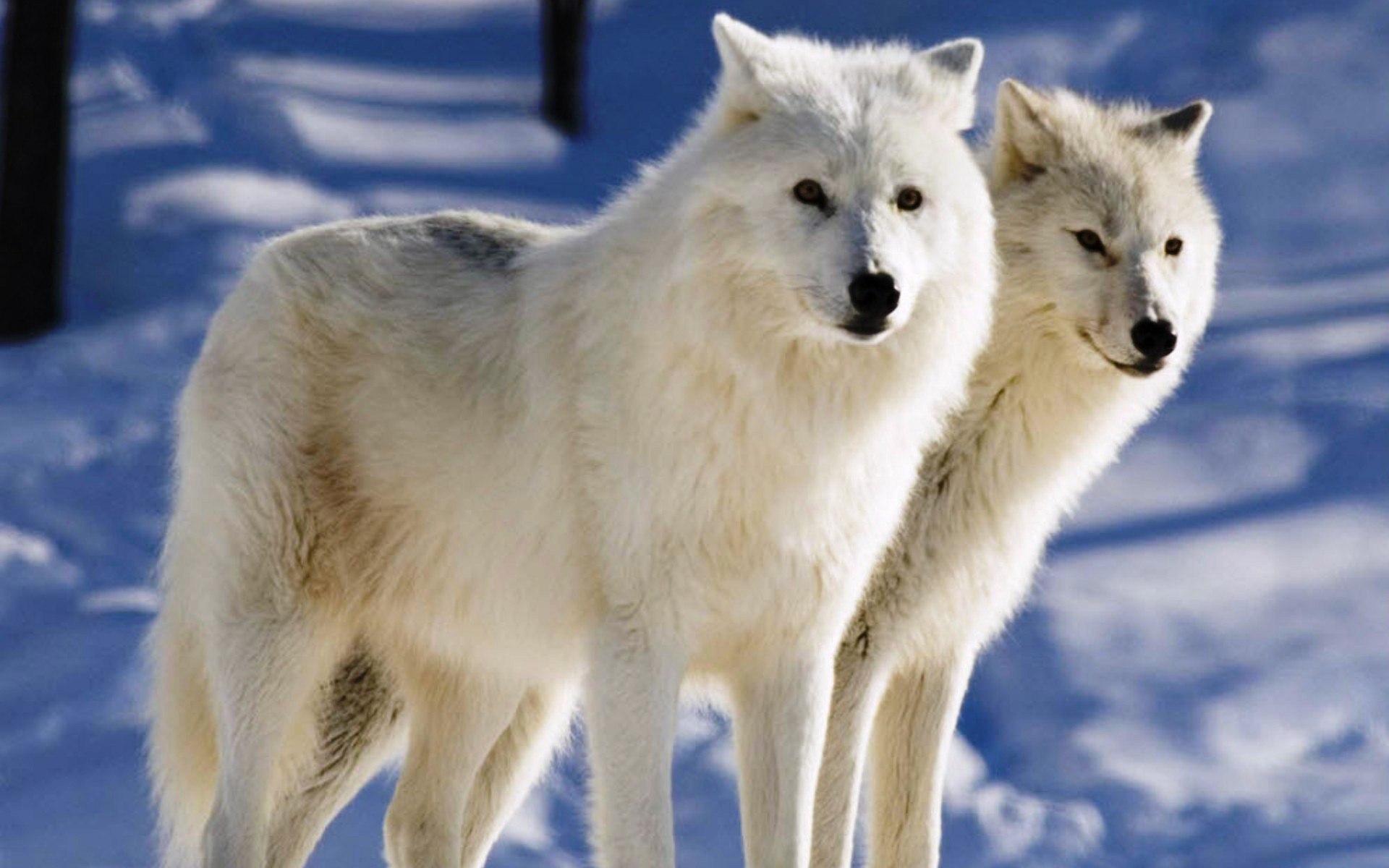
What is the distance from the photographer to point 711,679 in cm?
438

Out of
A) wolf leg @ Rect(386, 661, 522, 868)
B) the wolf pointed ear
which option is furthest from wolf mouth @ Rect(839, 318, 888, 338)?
wolf leg @ Rect(386, 661, 522, 868)

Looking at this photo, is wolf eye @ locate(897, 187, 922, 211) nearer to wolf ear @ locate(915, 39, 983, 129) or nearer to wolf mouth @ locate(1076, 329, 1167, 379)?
wolf ear @ locate(915, 39, 983, 129)

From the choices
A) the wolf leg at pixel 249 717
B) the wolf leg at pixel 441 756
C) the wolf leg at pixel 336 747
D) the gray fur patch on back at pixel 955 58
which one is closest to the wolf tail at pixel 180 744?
the wolf leg at pixel 336 747

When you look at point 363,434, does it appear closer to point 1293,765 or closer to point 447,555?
point 447,555

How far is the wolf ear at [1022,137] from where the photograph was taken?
4793mm

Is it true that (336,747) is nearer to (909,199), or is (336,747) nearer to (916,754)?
(916,754)

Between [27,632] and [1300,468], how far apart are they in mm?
5744

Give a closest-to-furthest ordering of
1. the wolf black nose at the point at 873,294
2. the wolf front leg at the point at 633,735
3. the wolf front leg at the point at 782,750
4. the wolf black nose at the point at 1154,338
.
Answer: the wolf black nose at the point at 873,294, the wolf front leg at the point at 633,735, the wolf front leg at the point at 782,750, the wolf black nose at the point at 1154,338

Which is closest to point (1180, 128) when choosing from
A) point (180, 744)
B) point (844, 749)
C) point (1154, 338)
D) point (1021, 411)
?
point (1154, 338)

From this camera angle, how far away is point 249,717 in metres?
4.66

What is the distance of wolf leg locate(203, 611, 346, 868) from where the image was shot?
464 cm

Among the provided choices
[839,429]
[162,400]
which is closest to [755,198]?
[839,429]

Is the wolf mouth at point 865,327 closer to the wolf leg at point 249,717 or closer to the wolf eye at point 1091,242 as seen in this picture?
the wolf eye at point 1091,242

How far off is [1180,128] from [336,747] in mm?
2571
